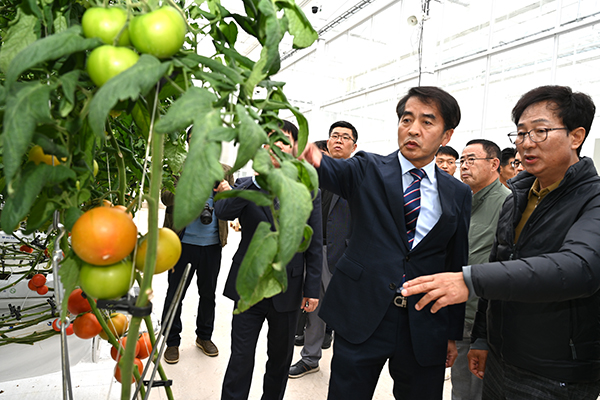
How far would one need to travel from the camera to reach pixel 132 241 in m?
0.50

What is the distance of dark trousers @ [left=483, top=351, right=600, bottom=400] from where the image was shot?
136 centimetres

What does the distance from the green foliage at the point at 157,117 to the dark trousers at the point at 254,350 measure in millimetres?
1712

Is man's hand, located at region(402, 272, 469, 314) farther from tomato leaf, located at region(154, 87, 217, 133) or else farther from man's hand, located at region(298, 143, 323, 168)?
tomato leaf, located at region(154, 87, 217, 133)

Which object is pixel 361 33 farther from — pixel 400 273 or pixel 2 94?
pixel 2 94

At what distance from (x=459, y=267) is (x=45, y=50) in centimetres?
166

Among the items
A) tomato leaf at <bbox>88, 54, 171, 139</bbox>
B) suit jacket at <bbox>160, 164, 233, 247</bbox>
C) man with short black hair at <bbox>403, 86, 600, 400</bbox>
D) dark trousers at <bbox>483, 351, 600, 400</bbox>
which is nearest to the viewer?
tomato leaf at <bbox>88, 54, 171, 139</bbox>

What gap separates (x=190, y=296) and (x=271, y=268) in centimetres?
440

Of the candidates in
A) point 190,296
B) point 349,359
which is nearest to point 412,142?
point 349,359

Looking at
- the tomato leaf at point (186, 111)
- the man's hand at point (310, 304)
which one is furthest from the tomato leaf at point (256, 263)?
the man's hand at point (310, 304)

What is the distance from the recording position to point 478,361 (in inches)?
71.2

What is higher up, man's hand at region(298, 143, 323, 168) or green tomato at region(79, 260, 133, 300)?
man's hand at region(298, 143, 323, 168)

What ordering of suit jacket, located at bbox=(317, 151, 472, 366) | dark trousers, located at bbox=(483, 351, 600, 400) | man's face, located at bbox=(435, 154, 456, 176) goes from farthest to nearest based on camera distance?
man's face, located at bbox=(435, 154, 456, 176)
suit jacket, located at bbox=(317, 151, 472, 366)
dark trousers, located at bbox=(483, 351, 600, 400)

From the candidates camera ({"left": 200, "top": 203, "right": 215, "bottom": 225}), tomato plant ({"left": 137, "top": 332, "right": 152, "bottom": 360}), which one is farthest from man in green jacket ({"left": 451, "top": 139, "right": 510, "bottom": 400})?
tomato plant ({"left": 137, "top": 332, "right": 152, "bottom": 360})

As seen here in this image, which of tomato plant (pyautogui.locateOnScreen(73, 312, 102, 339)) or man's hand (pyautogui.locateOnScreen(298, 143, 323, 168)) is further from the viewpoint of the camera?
man's hand (pyautogui.locateOnScreen(298, 143, 323, 168))
